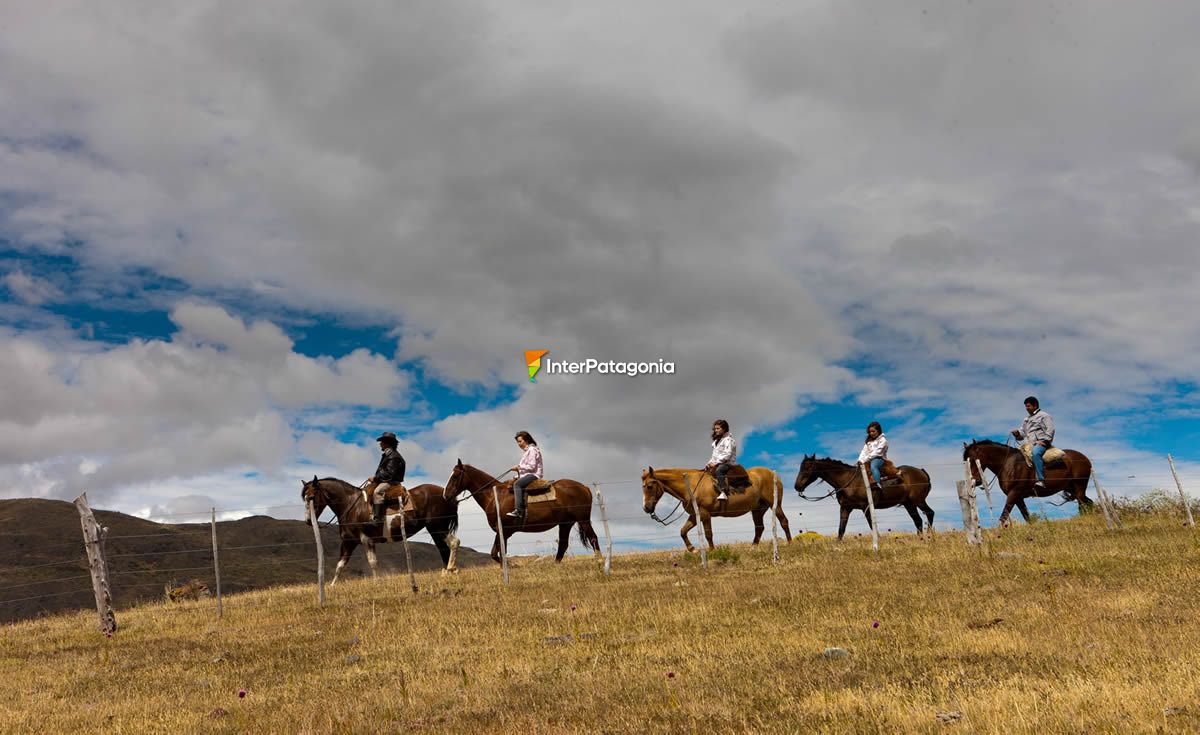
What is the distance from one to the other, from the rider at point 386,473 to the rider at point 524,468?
3467 mm

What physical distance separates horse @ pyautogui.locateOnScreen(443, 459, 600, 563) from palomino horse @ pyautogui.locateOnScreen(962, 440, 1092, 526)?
9.97 meters

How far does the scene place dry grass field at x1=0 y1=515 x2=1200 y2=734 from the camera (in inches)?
239

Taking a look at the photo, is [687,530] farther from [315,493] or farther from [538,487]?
[315,493]

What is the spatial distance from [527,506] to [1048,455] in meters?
13.2

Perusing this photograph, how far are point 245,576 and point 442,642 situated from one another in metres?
95.2

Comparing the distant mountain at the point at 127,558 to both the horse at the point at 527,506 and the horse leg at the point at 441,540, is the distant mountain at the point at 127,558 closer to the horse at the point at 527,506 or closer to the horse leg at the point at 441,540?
the horse leg at the point at 441,540

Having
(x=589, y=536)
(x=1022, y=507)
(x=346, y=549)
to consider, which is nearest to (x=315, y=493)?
(x=346, y=549)

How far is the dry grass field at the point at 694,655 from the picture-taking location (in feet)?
19.9

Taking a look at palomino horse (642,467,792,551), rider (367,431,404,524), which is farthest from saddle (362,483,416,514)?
palomino horse (642,467,792,551)

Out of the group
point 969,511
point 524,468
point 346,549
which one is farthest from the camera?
point 346,549

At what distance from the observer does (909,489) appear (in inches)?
861

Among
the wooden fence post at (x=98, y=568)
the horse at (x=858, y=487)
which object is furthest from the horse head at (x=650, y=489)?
the wooden fence post at (x=98, y=568)

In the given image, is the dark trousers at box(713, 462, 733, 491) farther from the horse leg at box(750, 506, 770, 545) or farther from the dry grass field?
the dry grass field

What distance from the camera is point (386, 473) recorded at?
20.9m
